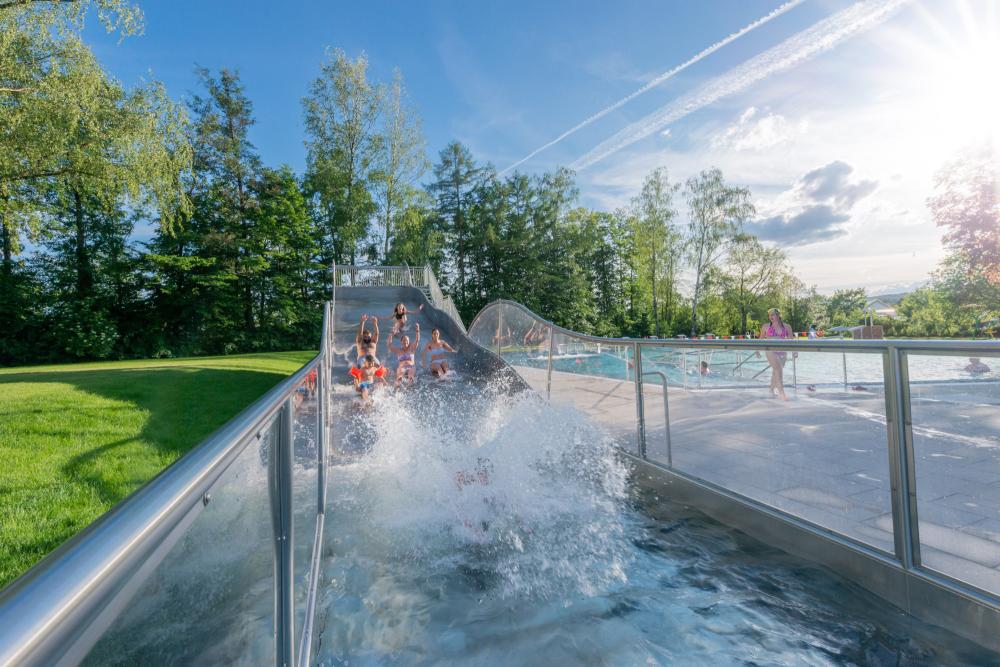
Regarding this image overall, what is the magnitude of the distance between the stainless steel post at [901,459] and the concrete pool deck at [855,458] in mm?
36

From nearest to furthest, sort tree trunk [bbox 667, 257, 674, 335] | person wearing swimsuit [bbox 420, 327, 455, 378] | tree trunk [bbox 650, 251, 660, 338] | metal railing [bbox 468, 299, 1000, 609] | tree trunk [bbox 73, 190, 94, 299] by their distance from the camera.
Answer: metal railing [bbox 468, 299, 1000, 609]
person wearing swimsuit [bbox 420, 327, 455, 378]
tree trunk [bbox 73, 190, 94, 299]
tree trunk [bbox 650, 251, 660, 338]
tree trunk [bbox 667, 257, 674, 335]

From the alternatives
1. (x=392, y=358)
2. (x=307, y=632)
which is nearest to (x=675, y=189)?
(x=392, y=358)

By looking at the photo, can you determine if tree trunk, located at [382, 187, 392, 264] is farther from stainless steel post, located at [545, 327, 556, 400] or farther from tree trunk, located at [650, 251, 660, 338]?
stainless steel post, located at [545, 327, 556, 400]

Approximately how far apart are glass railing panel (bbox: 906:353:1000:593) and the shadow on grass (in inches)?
185

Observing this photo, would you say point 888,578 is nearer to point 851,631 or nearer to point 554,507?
point 851,631

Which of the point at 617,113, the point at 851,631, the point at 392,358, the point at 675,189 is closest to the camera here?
the point at 851,631

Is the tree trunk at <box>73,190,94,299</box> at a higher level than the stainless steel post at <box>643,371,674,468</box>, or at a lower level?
higher

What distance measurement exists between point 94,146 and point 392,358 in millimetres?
7874

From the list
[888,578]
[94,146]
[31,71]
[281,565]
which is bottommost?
[888,578]

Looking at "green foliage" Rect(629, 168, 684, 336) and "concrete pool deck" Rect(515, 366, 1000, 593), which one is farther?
"green foliage" Rect(629, 168, 684, 336)

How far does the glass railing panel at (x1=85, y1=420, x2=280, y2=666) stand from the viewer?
685mm

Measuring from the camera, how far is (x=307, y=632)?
2443mm

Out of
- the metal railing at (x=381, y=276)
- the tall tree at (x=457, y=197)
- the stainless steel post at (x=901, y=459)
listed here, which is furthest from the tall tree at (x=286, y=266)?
the stainless steel post at (x=901, y=459)

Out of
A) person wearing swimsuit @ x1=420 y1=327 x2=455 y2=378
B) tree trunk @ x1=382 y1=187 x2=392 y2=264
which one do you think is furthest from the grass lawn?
tree trunk @ x1=382 y1=187 x2=392 y2=264
